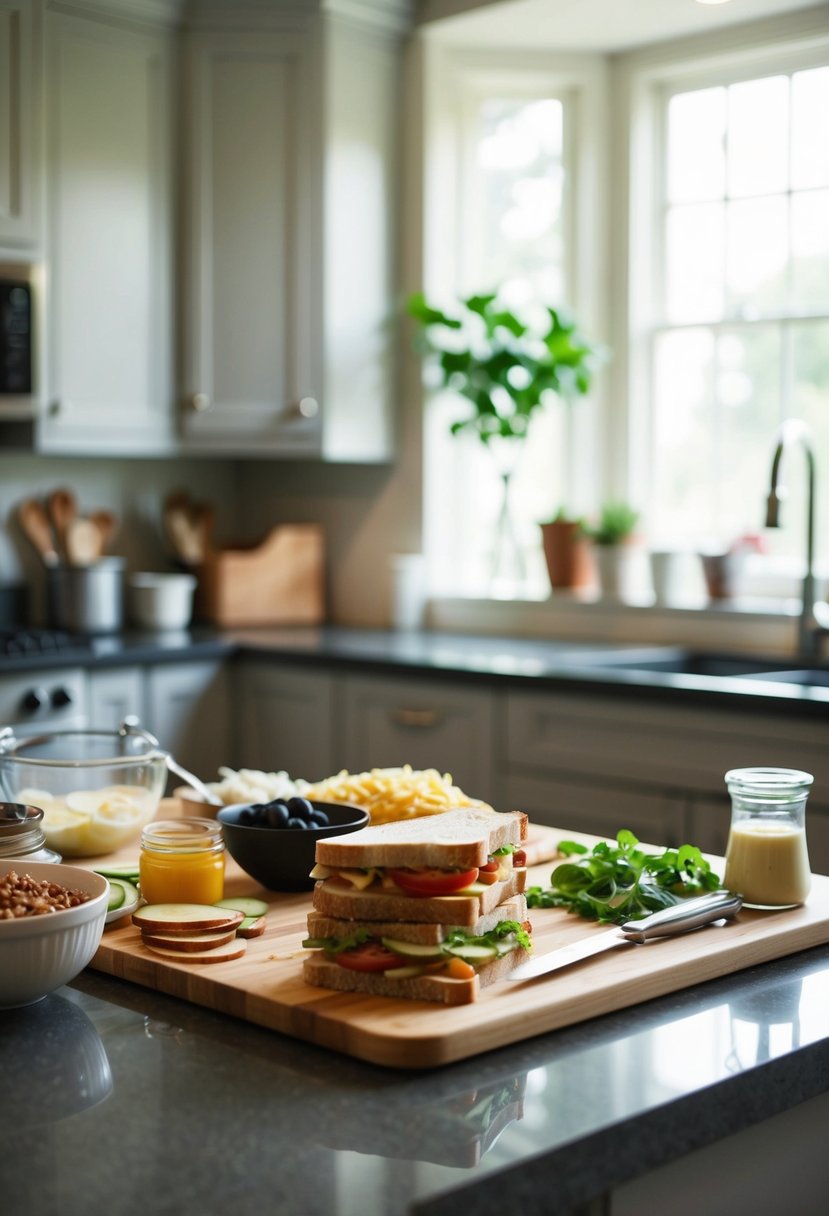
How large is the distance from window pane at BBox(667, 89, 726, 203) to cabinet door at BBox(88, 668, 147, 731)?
2.02 metres

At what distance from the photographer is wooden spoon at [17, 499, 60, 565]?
405 centimetres

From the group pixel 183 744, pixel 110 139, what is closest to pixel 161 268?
pixel 110 139

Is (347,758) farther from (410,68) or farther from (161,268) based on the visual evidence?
(410,68)

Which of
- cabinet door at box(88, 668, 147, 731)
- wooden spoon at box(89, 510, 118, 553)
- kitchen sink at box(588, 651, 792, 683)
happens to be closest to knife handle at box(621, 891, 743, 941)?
kitchen sink at box(588, 651, 792, 683)

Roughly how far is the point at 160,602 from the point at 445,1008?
2.94 m

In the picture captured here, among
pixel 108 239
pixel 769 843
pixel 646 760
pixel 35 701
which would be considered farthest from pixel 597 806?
pixel 108 239

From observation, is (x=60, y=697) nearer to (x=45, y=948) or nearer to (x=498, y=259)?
(x=498, y=259)

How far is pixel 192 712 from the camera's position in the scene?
3.66 meters

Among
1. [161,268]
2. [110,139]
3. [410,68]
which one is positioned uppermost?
[410,68]

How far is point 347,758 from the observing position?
352 centimetres

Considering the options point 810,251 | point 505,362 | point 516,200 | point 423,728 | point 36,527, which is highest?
point 516,200

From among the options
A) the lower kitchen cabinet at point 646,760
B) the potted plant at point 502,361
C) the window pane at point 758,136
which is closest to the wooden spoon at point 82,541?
the potted plant at point 502,361

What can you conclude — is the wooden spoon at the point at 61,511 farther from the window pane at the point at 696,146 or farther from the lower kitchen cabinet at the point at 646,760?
the window pane at the point at 696,146

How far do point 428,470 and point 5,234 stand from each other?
1.32 m
